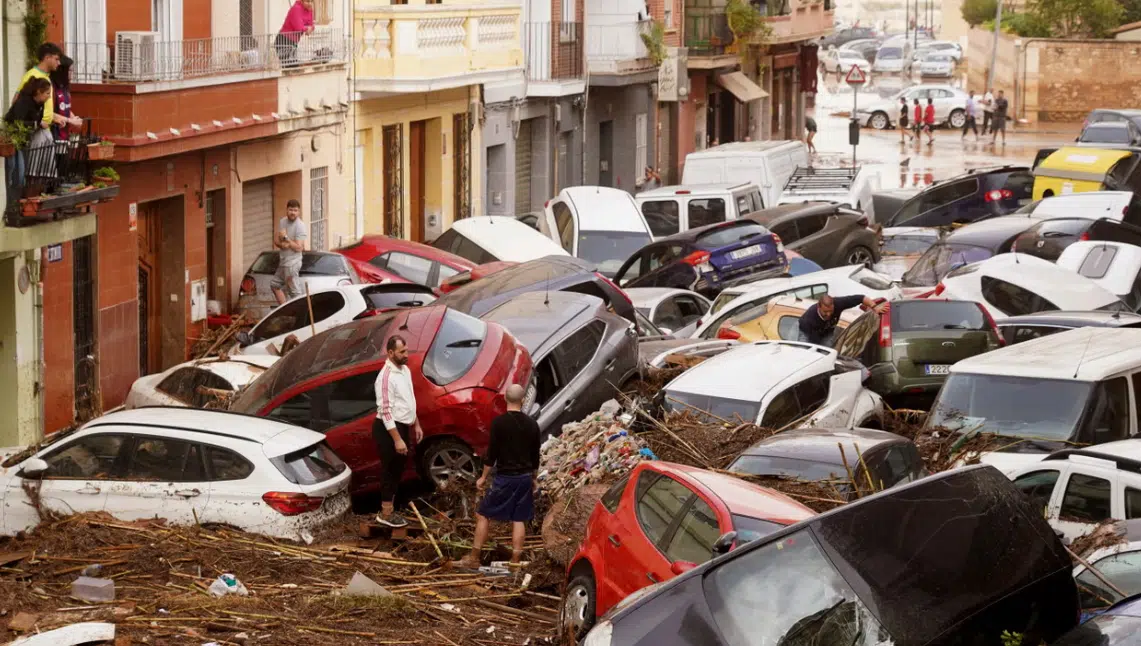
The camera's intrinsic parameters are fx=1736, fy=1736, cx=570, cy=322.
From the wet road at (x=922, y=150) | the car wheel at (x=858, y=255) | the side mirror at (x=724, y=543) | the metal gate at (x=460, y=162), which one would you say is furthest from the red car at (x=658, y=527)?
the wet road at (x=922, y=150)

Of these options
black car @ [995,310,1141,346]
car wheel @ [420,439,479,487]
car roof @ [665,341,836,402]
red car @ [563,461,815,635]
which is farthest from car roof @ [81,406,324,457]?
black car @ [995,310,1141,346]

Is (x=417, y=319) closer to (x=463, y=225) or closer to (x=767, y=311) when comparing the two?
(x=767, y=311)

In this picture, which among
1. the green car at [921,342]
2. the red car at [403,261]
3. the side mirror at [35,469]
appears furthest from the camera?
the red car at [403,261]

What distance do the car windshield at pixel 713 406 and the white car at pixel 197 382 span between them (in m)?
4.58

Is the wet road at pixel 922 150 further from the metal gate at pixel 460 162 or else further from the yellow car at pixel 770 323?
the yellow car at pixel 770 323

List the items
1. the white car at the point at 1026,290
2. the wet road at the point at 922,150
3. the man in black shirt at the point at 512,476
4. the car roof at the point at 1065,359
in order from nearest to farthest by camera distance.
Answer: the man in black shirt at the point at 512,476 < the car roof at the point at 1065,359 < the white car at the point at 1026,290 < the wet road at the point at 922,150

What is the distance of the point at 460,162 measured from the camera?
33469 mm

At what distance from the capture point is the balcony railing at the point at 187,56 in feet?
66.1

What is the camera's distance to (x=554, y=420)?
15.8 meters

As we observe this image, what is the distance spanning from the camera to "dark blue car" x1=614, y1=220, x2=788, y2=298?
25.7 m

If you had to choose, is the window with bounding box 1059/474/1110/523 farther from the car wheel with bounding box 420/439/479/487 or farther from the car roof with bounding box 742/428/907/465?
the car wheel with bounding box 420/439/479/487

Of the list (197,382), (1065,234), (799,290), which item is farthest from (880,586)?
(1065,234)

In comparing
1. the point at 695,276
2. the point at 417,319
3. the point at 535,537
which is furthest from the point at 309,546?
the point at 695,276

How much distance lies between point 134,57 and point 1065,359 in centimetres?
1108
